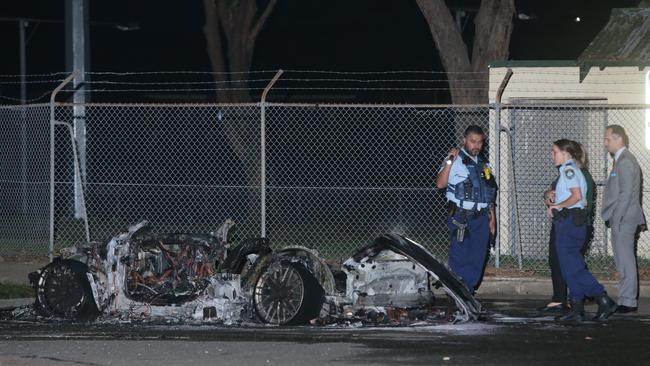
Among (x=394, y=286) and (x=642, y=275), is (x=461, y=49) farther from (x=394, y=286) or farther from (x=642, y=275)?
(x=394, y=286)

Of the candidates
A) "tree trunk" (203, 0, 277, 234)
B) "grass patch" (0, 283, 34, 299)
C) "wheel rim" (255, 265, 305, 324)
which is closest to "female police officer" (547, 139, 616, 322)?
"wheel rim" (255, 265, 305, 324)

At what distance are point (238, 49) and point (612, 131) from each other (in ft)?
41.3

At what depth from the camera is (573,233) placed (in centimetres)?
1120

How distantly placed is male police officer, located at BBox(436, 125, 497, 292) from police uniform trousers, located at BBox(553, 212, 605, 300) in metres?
0.88

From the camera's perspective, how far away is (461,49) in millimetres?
17406

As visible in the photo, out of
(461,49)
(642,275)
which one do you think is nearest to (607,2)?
(461,49)

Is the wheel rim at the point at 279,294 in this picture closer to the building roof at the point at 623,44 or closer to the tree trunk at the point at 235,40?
the building roof at the point at 623,44

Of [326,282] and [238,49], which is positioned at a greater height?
[238,49]

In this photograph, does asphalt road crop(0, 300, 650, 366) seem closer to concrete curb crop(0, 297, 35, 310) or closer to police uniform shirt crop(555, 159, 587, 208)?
police uniform shirt crop(555, 159, 587, 208)

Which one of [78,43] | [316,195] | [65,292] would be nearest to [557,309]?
[65,292]

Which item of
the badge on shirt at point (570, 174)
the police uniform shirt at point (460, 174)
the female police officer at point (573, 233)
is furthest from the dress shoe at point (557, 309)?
the badge on shirt at point (570, 174)

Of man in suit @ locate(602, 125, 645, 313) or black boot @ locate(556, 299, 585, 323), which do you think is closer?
black boot @ locate(556, 299, 585, 323)

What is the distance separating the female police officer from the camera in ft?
36.2

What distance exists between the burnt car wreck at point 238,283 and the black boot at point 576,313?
80cm
